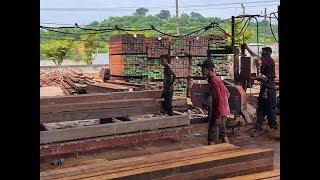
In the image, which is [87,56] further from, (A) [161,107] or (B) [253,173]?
(B) [253,173]

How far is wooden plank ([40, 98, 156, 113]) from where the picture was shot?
26.0 feet

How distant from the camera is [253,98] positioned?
13.5 m

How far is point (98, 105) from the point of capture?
27.3ft

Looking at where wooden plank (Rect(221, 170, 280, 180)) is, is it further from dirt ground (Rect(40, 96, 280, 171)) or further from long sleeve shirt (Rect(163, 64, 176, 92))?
long sleeve shirt (Rect(163, 64, 176, 92))

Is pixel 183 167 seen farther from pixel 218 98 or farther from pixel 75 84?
pixel 75 84

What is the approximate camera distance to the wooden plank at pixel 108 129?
689 cm

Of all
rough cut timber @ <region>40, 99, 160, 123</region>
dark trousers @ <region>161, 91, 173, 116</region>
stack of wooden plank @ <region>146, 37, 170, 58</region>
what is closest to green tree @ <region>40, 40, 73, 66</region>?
stack of wooden plank @ <region>146, 37, 170, 58</region>

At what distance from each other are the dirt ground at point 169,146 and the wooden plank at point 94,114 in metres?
0.84
